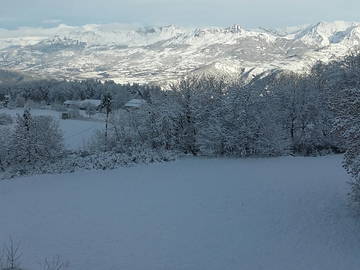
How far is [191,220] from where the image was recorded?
66.4 feet

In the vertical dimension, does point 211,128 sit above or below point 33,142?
above

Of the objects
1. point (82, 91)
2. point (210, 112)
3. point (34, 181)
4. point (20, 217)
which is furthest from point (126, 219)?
point (82, 91)

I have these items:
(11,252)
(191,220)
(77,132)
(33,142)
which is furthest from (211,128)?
(77,132)

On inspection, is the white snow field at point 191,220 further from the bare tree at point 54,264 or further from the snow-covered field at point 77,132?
the snow-covered field at point 77,132

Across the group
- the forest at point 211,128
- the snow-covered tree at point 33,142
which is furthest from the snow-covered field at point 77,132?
the snow-covered tree at point 33,142

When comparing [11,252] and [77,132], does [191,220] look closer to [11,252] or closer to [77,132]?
[11,252]

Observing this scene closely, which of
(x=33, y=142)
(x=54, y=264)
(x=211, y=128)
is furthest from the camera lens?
(x=33, y=142)

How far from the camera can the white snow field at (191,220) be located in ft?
51.7

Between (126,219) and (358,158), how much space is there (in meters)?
12.1

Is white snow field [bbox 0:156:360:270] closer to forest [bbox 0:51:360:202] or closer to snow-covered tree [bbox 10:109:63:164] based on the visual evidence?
forest [bbox 0:51:360:202]

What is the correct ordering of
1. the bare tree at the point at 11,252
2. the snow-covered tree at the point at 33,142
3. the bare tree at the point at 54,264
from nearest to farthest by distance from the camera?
1. the bare tree at the point at 54,264
2. the bare tree at the point at 11,252
3. the snow-covered tree at the point at 33,142

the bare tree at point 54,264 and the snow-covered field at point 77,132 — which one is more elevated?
the bare tree at point 54,264

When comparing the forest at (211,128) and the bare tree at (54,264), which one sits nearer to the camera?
the bare tree at (54,264)

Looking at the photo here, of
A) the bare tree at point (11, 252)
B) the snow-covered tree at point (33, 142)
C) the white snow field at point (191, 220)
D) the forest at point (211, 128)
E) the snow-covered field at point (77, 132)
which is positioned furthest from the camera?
the snow-covered field at point (77, 132)
